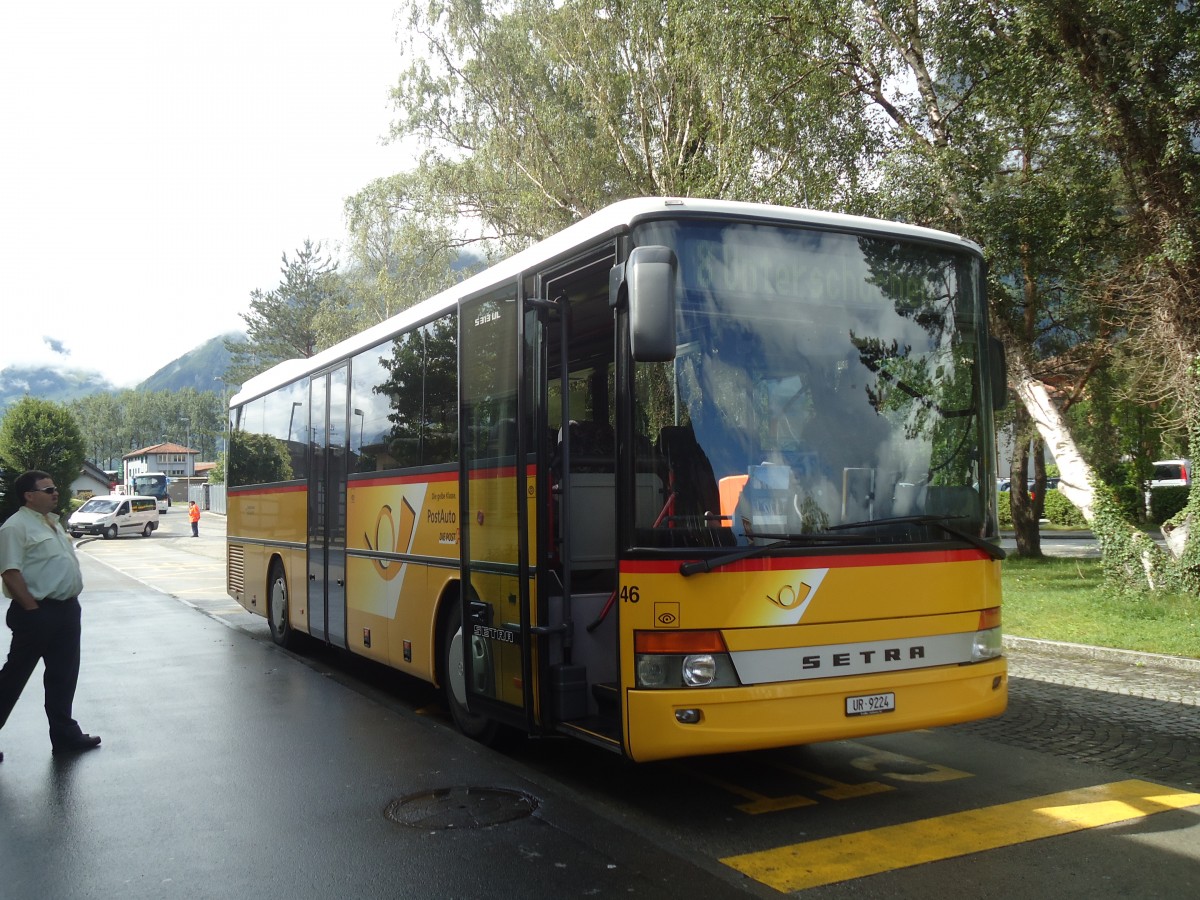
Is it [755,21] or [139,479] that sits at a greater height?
[755,21]

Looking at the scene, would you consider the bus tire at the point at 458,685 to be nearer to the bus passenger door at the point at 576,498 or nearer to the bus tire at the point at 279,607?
the bus passenger door at the point at 576,498

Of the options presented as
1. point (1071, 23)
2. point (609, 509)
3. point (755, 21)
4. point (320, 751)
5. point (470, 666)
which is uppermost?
point (755, 21)

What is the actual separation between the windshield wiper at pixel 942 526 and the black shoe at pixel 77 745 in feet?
17.8

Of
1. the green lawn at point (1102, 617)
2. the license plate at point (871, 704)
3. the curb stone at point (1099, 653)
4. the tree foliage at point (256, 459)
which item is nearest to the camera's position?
the license plate at point (871, 704)

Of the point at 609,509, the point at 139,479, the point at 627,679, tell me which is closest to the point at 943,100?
the point at 609,509

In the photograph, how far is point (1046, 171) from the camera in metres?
16.5

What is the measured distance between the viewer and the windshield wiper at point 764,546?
5.18 metres

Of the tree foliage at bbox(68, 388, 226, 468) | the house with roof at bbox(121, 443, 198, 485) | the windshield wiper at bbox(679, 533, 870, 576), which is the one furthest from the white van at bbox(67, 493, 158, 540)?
the tree foliage at bbox(68, 388, 226, 468)

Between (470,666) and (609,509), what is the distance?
1.61 m

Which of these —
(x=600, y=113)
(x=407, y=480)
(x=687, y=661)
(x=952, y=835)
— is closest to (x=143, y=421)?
(x=600, y=113)

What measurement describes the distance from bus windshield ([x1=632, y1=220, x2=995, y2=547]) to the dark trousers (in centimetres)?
450

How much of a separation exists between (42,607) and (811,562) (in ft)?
17.2

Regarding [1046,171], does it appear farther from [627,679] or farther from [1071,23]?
[627,679]

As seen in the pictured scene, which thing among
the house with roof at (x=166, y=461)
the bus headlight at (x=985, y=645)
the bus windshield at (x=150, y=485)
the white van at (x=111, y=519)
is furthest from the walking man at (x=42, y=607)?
the house with roof at (x=166, y=461)
